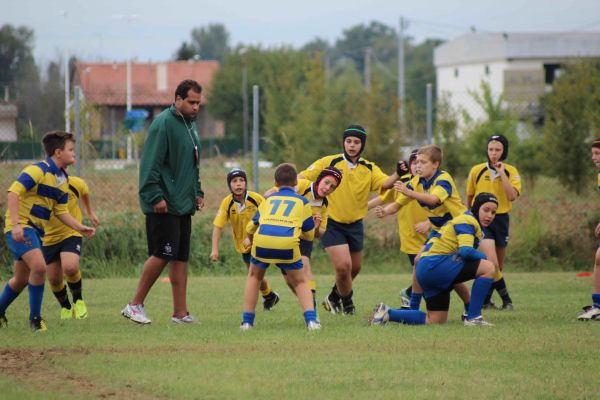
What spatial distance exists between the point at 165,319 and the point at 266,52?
2140 inches

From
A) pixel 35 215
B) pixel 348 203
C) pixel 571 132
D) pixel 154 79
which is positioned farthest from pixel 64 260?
pixel 154 79

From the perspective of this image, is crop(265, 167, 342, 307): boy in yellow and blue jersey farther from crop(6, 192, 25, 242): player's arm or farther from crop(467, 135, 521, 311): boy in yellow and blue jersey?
crop(6, 192, 25, 242): player's arm

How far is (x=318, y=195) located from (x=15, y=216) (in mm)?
2990

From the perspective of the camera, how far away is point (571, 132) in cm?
2314

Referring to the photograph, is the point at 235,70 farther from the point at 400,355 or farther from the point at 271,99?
the point at 400,355

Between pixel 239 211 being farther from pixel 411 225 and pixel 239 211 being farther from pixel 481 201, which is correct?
pixel 481 201

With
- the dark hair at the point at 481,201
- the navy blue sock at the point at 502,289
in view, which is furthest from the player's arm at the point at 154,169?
the navy blue sock at the point at 502,289

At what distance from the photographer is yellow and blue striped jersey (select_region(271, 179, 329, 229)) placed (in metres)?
10.8

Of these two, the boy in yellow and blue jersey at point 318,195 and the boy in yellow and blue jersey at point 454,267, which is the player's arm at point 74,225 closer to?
the boy in yellow and blue jersey at point 318,195

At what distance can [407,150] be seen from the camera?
22156mm

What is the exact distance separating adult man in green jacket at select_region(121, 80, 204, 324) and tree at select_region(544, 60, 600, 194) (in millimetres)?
14770

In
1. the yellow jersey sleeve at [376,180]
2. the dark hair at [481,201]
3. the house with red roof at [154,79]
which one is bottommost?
the dark hair at [481,201]

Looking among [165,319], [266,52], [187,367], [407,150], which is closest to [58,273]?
[165,319]

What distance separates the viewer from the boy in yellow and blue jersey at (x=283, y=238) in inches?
368
